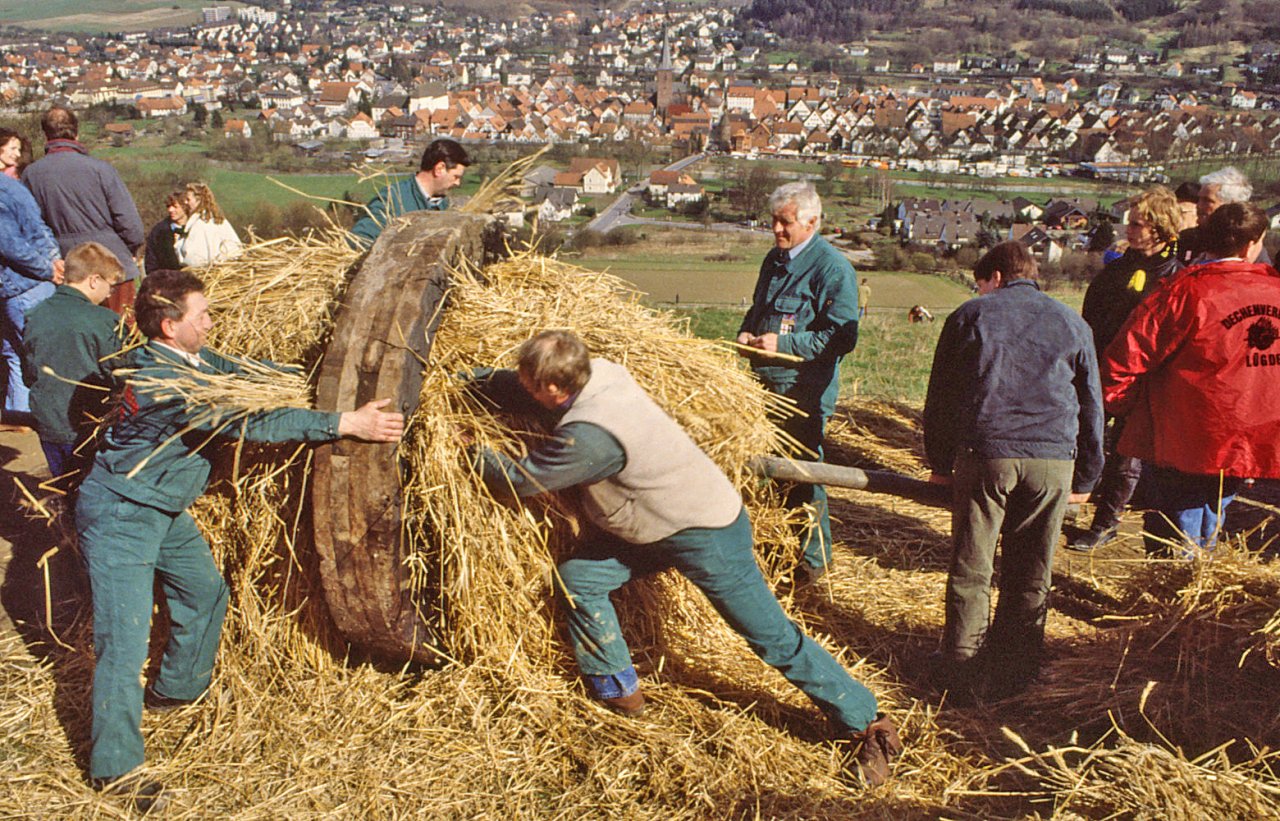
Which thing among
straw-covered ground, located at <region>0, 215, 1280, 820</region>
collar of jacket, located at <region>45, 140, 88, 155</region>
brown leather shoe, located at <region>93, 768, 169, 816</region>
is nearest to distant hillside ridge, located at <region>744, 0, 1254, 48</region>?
straw-covered ground, located at <region>0, 215, 1280, 820</region>

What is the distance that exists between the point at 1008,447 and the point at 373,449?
267 centimetres

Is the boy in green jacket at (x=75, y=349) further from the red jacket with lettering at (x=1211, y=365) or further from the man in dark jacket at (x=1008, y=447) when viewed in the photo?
the red jacket with lettering at (x=1211, y=365)

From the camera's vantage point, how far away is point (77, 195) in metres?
6.30

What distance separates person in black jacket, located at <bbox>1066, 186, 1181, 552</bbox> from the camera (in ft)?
17.4

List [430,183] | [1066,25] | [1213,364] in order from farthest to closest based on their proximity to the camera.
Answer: [1066,25] → [430,183] → [1213,364]

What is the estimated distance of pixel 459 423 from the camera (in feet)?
12.2

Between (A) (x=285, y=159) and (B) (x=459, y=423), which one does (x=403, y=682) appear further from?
(A) (x=285, y=159)

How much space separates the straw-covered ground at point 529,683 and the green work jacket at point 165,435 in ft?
0.70

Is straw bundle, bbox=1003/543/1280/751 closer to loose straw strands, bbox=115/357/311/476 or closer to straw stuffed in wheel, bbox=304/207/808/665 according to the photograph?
straw stuffed in wheel, bbox=304/207/808/665

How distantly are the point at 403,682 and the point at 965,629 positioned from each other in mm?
2630

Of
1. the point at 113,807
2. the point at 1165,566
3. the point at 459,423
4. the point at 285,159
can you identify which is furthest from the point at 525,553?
the point at 285,159

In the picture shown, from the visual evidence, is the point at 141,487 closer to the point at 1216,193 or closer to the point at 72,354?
the point at 72,354

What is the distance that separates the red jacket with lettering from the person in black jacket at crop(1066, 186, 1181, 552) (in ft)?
2.48

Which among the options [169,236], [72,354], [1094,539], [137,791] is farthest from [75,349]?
[1094,539]
